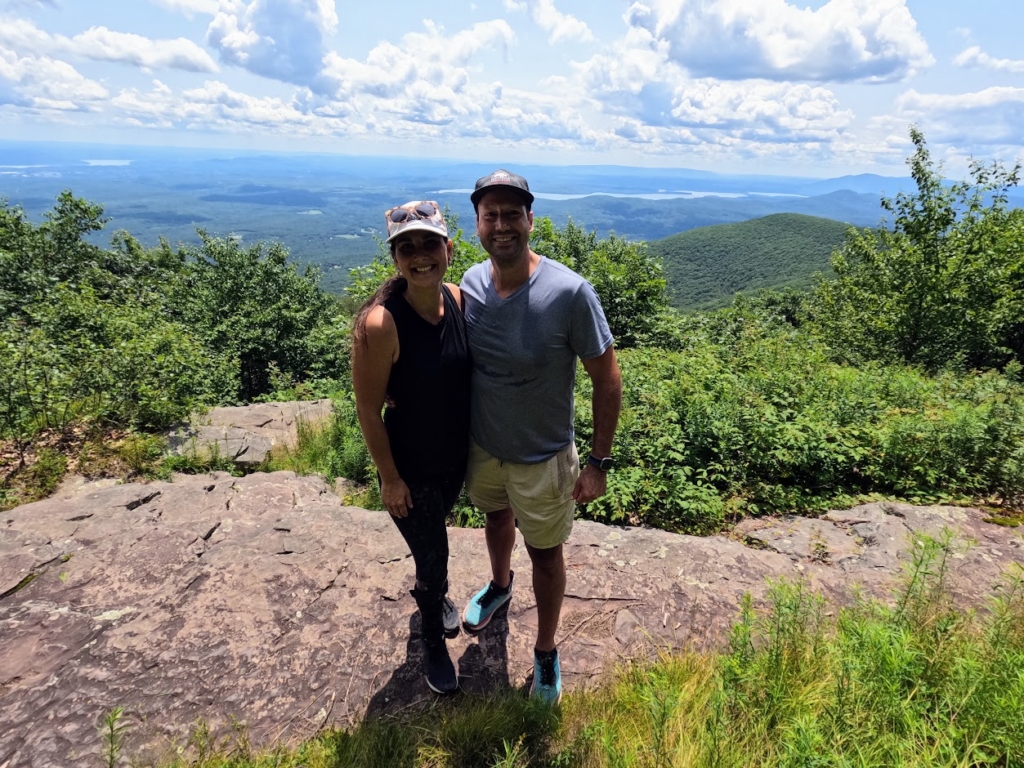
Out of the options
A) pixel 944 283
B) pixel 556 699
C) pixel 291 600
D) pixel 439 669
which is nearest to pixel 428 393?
pixel 439 669

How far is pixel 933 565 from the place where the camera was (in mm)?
3664

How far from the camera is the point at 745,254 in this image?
433ft

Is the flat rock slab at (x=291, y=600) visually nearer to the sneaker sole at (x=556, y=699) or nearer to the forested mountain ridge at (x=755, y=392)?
the sneaker sole at (x=556, y=699)

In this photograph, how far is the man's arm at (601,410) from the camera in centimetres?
251

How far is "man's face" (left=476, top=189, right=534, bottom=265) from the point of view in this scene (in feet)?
7.68

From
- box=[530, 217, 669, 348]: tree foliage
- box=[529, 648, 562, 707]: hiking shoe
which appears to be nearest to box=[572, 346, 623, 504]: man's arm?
box=[529, 648, 562, 707]: hiking shoe

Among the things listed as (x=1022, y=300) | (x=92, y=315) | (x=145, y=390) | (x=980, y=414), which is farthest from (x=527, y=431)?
(x=1022, y=300)

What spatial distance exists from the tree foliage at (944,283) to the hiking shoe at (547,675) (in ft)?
39.9

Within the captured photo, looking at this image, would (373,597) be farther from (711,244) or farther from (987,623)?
(711,244)

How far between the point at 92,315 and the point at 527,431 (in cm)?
1022

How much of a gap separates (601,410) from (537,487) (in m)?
0.50

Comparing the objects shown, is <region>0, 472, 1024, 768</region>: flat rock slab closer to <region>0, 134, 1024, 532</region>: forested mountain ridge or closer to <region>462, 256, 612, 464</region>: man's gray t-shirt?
<region>0, 134, 1024, 532</region>: forested mountain ridge

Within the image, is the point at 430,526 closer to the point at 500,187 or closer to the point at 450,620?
the point at 450,620

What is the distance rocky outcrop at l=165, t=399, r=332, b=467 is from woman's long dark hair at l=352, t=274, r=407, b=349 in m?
4.56
